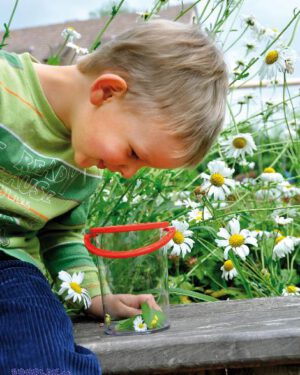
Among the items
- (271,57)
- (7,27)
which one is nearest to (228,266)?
(271,57)

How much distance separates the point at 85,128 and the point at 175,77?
19 centimetres

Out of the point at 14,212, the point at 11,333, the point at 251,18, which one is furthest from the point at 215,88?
the point at 251,18

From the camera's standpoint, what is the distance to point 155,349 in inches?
48.8

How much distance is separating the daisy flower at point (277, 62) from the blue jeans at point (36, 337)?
0.89 m

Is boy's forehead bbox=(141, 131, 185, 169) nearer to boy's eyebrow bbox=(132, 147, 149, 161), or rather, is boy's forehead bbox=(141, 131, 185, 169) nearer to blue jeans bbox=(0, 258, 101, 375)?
boy's eyebrow bbox=(132, 147, 149, 161)

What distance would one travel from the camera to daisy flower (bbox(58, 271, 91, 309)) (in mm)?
1527

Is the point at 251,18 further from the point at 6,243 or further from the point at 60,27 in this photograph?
the point at 60,27

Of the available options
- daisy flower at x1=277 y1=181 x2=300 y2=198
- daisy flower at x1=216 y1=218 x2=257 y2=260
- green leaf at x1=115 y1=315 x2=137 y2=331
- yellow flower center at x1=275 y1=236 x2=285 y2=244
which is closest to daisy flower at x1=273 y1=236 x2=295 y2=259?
yellow flower center at x1=275 y1=236 x2=285 y2=244

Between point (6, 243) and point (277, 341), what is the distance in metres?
0.56

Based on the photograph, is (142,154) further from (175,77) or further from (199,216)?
(199,216)

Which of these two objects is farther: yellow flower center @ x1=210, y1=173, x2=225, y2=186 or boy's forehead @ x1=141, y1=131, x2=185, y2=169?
yellow flower center @ x1=210, y1=173, x2=225, y2=186

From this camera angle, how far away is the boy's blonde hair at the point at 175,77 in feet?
4.38

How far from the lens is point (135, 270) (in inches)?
56.8

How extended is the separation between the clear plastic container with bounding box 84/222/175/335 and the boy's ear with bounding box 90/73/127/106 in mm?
234
